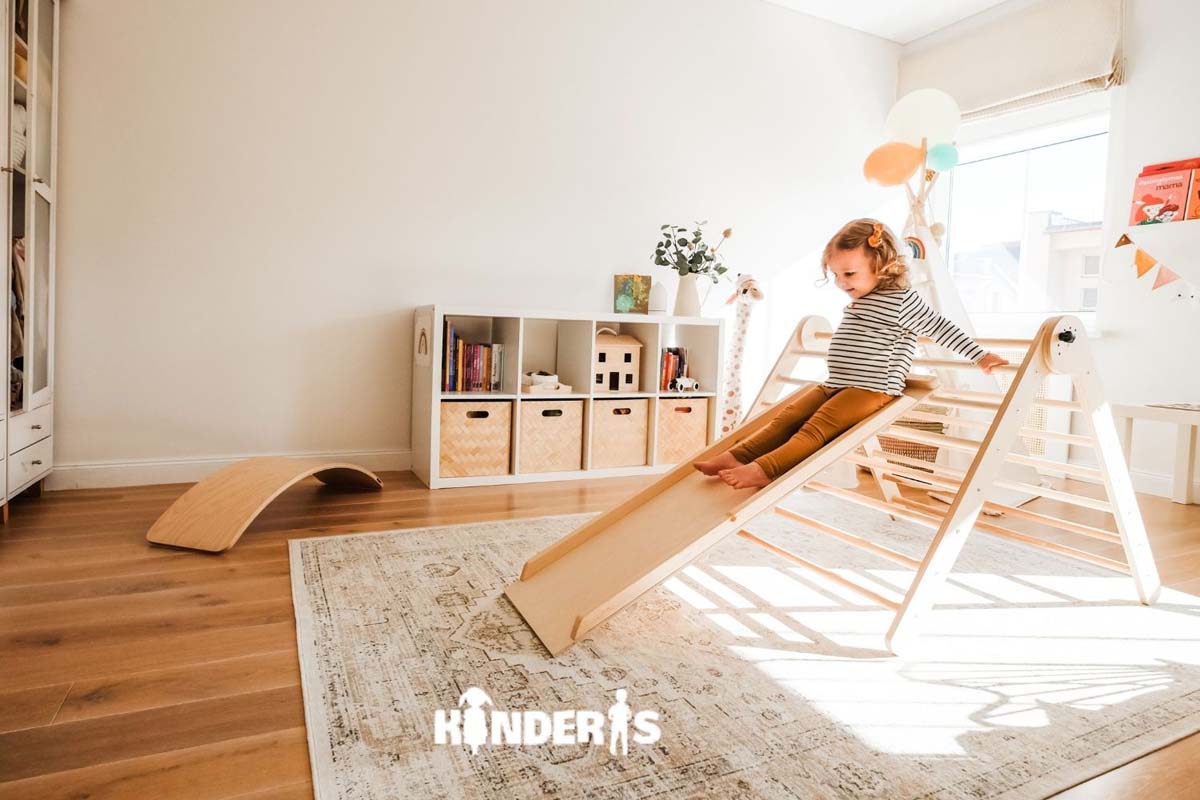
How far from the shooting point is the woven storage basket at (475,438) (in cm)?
313

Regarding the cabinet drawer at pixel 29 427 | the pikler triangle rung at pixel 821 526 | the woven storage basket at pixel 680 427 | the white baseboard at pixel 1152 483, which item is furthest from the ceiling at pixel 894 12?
the cabinet drawer at pixel 29 427

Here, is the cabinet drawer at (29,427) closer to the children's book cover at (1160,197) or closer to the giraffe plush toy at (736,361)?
the giraffe plush toy at (736,361)

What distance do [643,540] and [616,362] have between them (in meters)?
1.82

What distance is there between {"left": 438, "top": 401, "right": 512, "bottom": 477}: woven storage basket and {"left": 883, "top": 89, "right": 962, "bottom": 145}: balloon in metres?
2.21

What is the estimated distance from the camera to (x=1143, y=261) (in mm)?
3473

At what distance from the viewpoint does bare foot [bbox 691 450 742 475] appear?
1937 millimetres

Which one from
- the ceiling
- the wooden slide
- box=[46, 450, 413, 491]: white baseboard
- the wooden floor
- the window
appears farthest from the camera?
the ceiling

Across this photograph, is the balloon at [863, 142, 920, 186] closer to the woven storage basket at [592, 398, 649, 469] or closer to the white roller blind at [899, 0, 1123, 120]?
the white roller blind at [899, 0, 1123, 120]

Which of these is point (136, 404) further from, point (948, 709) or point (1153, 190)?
point (1153, 190)

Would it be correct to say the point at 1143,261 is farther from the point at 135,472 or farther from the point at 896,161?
the point at 135,472

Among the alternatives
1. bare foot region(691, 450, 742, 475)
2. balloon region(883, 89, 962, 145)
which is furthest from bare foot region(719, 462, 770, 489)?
balloon region(883, 89, 962, 145)

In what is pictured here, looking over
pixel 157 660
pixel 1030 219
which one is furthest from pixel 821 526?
pixel 1030 219

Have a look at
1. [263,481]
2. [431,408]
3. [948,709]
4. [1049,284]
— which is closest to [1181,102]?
[1049,284]

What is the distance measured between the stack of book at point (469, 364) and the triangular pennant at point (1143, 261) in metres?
2.98
